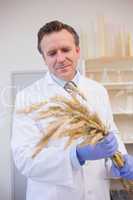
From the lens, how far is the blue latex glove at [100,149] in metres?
0.97

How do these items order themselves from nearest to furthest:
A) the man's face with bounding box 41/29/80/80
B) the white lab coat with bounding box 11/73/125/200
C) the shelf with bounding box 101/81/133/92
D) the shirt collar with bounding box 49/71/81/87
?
the white lab coat with bounding box 11/73/125/200 < the man's face with bounding box 41/29/80/80 < the shirt collar with bounding box 49/71/81/87 < the shelf with bounding box 101/81/133/92

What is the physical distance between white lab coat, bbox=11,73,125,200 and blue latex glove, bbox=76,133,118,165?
0.22 ft

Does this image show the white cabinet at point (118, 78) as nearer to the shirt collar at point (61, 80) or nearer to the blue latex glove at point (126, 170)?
the shirt collar at point (61, 80)

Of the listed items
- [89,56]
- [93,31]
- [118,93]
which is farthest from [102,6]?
[118,93]

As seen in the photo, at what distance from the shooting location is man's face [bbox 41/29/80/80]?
1.29m

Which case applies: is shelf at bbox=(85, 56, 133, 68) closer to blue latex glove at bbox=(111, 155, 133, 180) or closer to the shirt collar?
the shirt collar

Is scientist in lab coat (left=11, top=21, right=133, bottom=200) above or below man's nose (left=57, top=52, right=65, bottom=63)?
below

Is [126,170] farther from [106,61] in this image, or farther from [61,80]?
[106,61]

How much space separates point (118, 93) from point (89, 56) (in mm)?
430

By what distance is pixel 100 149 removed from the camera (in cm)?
103

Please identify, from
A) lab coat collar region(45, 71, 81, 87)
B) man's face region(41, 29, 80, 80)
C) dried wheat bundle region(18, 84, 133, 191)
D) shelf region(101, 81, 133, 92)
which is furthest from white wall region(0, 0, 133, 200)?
dried wheat bundle region(18, 84, 133, 191)

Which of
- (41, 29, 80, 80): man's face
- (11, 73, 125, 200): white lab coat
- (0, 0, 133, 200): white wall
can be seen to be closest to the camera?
(11, 73, 125, 200): white lab coat

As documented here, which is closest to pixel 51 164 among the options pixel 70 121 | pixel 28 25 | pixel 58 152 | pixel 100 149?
pixel 58 152

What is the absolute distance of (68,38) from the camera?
4.31 feet
